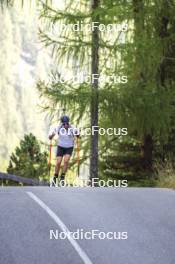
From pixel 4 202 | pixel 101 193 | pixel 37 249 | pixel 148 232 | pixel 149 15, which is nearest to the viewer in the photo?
pixel 37 249

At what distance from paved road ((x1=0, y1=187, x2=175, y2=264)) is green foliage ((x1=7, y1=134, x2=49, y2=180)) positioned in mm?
15992

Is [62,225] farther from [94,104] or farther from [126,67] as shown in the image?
[126,67]

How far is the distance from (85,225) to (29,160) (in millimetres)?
22357

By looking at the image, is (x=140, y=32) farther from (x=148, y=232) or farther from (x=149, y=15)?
(x=148, y=232)

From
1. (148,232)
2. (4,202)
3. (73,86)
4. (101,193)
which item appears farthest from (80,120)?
(148,232)

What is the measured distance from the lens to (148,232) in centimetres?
1007

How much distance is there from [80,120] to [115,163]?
3.69 m

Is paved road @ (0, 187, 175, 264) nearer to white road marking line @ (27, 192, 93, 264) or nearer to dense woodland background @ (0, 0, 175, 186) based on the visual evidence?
white road marking line @ (27, 192, 93, 264)

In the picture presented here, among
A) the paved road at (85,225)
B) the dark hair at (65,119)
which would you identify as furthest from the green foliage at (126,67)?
the paved road at (85,225)

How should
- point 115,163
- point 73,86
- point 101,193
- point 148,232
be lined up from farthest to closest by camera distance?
point 115,163, point 73,86, point 101,193, point 148,232

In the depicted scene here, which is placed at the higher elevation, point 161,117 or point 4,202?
point 161,117

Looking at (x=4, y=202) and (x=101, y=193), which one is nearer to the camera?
(x=4, y=202)

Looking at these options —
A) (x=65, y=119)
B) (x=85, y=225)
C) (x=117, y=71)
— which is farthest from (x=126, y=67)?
(x=85, y=225)

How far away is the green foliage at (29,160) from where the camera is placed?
30.6 metres
